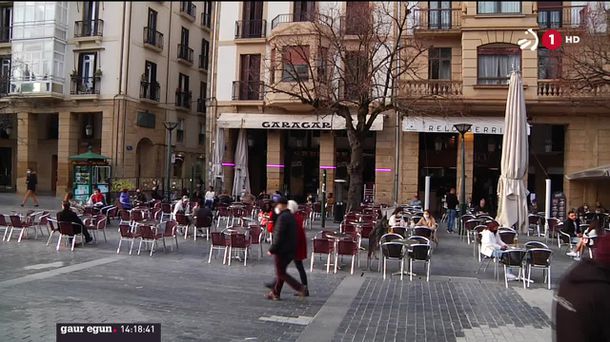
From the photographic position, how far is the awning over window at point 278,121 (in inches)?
985

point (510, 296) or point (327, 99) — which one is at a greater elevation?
point (327, 99)

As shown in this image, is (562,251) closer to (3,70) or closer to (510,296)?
(510,296)

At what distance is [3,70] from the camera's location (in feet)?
106

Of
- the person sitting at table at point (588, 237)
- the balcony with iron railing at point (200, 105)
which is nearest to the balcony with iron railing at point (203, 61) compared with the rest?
the balcony with iron railing at point (200, 105)

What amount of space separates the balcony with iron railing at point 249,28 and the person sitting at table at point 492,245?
2001 cm

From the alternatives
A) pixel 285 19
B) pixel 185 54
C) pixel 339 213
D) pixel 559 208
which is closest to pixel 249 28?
pixel 285 19

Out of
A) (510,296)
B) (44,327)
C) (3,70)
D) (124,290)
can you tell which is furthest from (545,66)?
(3,70)

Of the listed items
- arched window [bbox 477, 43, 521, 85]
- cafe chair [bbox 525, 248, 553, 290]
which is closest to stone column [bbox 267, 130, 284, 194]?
arched window [bbox 477, 43, 521, 85]

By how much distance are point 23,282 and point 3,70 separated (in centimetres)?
2892

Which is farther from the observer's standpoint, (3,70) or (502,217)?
(3,70)

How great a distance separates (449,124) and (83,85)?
21.3 meters

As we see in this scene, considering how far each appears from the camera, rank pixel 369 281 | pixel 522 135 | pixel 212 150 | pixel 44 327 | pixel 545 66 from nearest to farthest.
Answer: pixel 44 327 < pixel 369 281 < pixel 522 135 < pixel 545 66 < pixel 212 150

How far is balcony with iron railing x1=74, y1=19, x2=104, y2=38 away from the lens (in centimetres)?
2997

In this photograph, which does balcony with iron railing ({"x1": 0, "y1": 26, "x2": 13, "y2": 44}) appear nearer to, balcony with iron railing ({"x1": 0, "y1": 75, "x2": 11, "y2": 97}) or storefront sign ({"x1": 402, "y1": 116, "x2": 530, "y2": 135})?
balcony with iron railing ({"x1": 0, "y1": 75, "x2": 11, "y2": 97})
